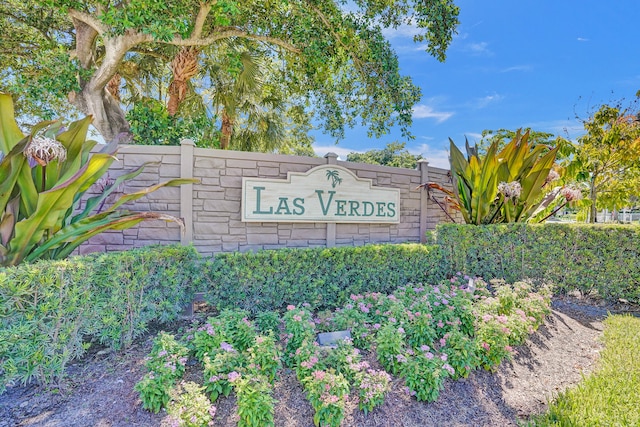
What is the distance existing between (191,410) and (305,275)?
2.18 m

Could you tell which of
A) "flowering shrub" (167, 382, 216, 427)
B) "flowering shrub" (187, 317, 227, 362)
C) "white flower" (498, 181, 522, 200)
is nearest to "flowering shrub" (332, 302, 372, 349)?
"flowering shrub" (187, 317, 227, 362)

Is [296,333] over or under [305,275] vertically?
under

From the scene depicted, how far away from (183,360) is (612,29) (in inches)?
431

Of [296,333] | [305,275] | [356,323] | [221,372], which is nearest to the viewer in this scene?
[221,372]

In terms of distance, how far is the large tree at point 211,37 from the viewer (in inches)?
203

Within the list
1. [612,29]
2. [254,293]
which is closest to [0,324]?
[254,293]

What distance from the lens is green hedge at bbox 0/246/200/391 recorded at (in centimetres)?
205

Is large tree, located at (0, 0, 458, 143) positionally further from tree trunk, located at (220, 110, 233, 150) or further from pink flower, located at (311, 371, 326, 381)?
pink flower, located at (311, 371, 326, 381)

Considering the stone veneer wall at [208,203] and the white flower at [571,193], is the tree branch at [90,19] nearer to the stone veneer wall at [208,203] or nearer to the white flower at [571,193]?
the stone veneer wall at [208,203]

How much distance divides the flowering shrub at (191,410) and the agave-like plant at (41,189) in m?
1.81

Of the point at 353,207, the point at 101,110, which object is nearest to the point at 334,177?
the point at 353,207

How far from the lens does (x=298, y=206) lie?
15.1 feet

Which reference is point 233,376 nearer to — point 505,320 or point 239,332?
point 239,332

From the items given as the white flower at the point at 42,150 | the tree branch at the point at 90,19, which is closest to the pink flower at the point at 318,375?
the white flower at the point at 42,150
